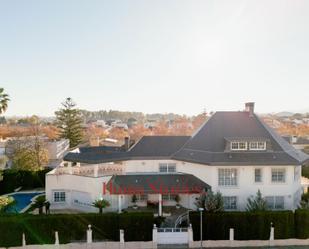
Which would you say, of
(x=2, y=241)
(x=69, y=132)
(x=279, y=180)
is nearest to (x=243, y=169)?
(x=279, y=180)

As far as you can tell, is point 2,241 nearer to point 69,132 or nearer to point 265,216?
point 265,216

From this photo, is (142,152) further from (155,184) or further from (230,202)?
(230,202)

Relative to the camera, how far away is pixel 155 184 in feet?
97.3

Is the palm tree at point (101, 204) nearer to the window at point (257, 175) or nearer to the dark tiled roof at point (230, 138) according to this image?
the dark tiled roof at point (230, 138)

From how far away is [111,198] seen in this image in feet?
99.2

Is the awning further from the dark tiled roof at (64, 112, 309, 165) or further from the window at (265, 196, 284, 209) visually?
the window at (265, 196, 284, 209)

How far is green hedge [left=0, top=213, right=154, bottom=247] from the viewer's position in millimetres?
24547

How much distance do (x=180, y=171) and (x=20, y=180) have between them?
23482 mm

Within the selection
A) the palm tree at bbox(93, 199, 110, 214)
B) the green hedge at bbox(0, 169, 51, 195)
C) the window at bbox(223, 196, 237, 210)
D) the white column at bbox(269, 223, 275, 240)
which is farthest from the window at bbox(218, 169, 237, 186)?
the green hedge at bbox(0, 169, 51, 195)

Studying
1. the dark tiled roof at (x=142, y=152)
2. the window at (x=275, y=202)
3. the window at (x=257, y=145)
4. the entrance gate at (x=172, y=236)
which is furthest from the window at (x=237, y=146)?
the entrance gate at (x=172, y=236)

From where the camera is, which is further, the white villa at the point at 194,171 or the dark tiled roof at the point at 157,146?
the dark tiled roof at the point at 157,146

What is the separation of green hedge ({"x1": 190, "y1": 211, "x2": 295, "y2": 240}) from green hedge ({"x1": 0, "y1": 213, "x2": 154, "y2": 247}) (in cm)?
435

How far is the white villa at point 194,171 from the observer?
29094 millimetres

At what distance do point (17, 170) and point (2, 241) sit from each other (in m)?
21.7
